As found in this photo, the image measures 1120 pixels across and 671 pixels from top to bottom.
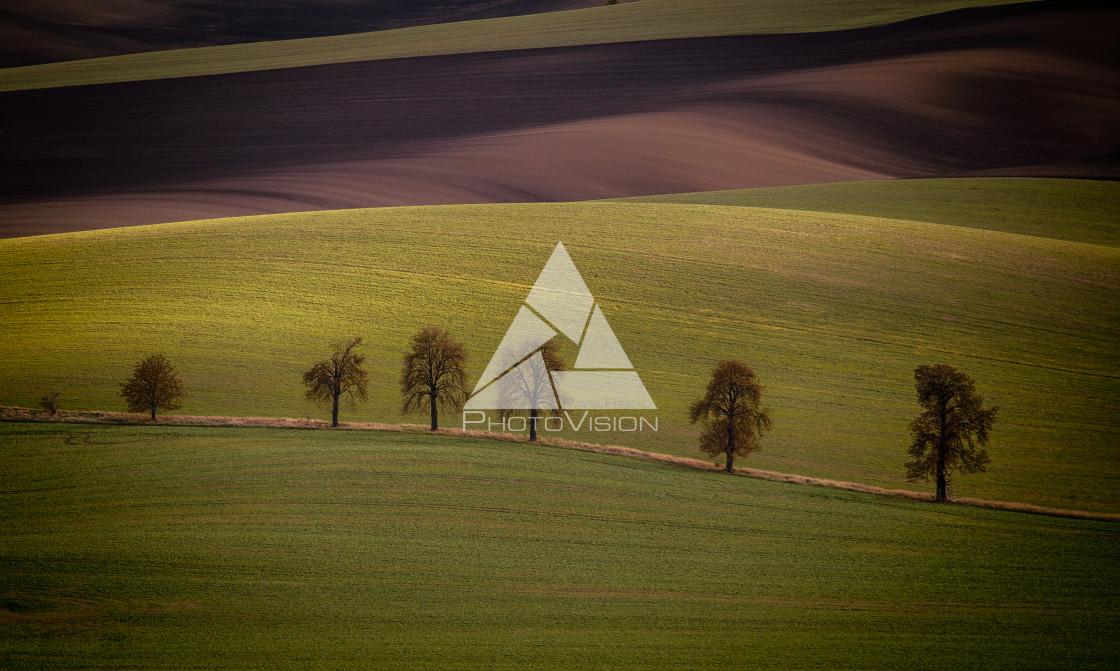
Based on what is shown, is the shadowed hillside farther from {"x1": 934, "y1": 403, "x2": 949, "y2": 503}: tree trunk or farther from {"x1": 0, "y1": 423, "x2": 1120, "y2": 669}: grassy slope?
{"x1": 934, "y1": 403, "x2": 949, "y2": 503}: tree trunk

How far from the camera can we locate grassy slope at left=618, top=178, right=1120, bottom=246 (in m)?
55.3

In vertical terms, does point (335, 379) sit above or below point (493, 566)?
above

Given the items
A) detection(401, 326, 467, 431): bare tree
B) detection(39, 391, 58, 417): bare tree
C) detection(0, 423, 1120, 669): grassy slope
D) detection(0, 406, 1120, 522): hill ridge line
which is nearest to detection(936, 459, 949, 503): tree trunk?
detection(0, 406, 1120, 522): hill ridge line

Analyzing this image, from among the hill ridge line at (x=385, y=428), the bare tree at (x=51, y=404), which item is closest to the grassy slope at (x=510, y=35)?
the bare tree at (x=51, y=404)

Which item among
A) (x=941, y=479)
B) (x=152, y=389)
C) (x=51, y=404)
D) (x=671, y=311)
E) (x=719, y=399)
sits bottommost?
(x=941, y=479)

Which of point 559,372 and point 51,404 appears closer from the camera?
point 51,404

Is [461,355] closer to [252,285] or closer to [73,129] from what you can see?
[252,285]

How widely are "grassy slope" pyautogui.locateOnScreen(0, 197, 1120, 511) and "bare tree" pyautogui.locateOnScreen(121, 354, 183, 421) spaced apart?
124 centimetres

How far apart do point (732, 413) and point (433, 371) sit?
1081 cm

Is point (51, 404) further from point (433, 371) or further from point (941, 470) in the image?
point (941, 470)

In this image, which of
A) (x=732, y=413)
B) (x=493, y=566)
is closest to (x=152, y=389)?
(x=493, y=566)

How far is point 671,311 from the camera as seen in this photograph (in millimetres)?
41125

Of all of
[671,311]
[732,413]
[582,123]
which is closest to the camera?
[732,413]

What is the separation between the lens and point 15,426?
29125 millimetres
